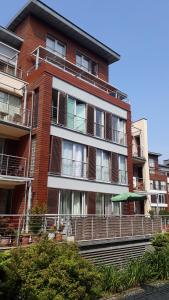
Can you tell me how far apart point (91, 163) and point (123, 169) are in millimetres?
4003

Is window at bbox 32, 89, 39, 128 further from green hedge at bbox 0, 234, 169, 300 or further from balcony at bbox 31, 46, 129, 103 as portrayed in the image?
green hedge at bbox 0, 234, 169, 300

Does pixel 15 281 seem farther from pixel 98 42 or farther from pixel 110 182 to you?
pixel 98 42

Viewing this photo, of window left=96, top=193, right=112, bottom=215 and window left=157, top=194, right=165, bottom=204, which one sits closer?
window left=96, top=193, right=112, bottom=215

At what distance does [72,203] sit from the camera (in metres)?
19.4

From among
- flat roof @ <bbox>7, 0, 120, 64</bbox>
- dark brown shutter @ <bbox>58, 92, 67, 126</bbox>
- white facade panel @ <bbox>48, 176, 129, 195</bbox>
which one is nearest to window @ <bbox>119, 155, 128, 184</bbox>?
white facade panel @ <bbox>48, 176, 129, 195</bbox>

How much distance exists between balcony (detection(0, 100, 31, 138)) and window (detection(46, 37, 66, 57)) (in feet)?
23.2

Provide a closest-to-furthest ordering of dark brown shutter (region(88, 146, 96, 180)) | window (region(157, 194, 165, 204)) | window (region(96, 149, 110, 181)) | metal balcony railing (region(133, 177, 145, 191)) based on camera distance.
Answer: dark brown shutter (region(88, 146, 96, 180)) < window (region(96, 149, 110, 181)) < metal balcony railing (region(133, 177, 145, 191)) < window (region(157, 194, 165, 204))

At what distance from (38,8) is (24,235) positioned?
59.8ft

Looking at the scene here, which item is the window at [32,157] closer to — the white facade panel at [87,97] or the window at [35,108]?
the window at [35,108]

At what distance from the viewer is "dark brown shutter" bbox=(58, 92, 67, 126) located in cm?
1998

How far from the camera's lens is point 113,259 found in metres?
13.8

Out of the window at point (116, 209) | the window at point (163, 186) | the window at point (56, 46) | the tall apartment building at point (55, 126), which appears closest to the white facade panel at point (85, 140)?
the tall apartment building at point (55, 126)

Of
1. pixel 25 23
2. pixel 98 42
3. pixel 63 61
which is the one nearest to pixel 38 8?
pixel 25 23

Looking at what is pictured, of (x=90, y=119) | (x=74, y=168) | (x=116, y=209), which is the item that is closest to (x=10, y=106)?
(x=90, y=119)
